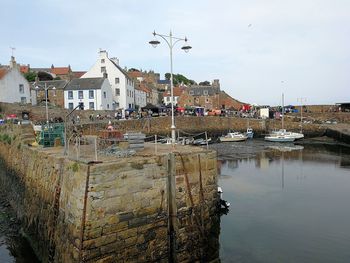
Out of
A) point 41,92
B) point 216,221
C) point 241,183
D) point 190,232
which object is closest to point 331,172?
point 241,183

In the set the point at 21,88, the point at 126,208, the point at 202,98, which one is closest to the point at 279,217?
the point at 126,208

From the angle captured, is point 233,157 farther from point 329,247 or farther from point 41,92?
point 41,92

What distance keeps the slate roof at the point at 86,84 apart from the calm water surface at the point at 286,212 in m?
29.9

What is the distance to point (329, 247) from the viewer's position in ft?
44.4

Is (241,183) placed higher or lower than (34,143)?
lower

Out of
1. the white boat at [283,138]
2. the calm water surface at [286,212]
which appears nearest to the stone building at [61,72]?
the white boat at [283,138]

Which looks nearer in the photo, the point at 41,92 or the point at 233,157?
the point at 233,157

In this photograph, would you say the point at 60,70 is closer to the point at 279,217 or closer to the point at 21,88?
the point at 21,88

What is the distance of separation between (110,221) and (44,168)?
4430 mm

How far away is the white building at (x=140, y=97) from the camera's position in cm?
6914

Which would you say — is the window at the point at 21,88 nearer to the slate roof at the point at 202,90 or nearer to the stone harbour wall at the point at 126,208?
the stone harbour wall at the point at 126,208

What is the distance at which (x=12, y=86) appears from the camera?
47906 millimetres

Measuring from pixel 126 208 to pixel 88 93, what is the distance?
157 ft

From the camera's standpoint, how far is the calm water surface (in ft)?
43.2
